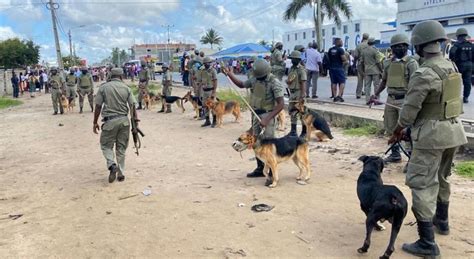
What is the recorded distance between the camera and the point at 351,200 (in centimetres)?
567

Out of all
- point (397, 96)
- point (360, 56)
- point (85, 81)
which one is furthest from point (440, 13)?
point (397, 96)

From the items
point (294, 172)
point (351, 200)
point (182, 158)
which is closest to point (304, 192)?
point (351, 200)

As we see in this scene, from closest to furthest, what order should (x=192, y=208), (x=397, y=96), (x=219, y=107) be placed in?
(x=192, y=208)
(x=397, y=96)
(x=219, y=107)

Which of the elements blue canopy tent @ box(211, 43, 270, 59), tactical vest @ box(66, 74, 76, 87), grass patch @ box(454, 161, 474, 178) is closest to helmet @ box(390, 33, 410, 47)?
grass patch @ box(454, 161, 474, 178)

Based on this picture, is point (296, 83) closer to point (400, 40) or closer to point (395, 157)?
point (395, 157)

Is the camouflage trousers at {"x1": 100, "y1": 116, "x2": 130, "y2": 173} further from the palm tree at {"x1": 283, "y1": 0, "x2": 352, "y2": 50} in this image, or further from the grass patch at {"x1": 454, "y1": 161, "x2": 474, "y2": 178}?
the palm tree at {"x1": 283, "y1": 0, "x2": 352, "y2": 50}

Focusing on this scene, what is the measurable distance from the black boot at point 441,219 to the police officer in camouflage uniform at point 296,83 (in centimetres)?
534

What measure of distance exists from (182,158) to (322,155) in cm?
266

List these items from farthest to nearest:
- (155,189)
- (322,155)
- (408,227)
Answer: (322,155), (155,189), (408,227)

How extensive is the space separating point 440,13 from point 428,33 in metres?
36.8

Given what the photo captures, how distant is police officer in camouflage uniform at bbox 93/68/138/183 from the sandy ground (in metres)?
0.35

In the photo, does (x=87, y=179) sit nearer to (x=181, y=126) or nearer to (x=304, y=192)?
(x=304, y=192)

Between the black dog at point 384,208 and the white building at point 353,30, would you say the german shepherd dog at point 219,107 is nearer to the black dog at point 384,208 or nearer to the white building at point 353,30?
the black dog at point 384,208

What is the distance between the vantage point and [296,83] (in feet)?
32.1
